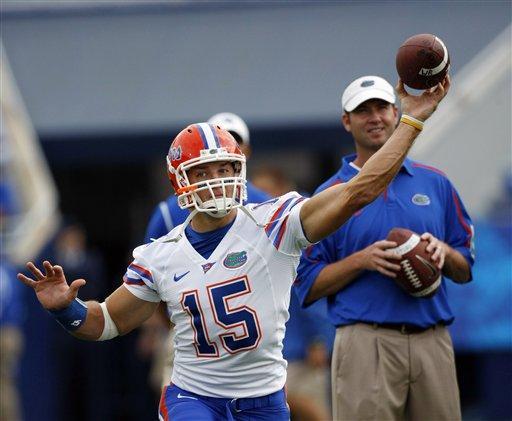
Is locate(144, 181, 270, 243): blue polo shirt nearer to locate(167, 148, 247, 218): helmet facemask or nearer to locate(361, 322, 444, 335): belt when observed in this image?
locate(361, 322, 444, 335): belt

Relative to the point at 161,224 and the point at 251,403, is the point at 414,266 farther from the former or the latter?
the point at 161,224

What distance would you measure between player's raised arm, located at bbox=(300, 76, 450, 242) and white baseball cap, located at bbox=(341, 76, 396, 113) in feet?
3.89

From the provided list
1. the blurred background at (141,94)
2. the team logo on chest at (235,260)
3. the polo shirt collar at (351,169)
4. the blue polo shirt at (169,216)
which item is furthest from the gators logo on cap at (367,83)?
the blurred background at (141,94)

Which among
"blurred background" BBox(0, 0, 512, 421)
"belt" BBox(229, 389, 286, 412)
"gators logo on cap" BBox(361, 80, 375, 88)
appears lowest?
"belt" BBox(229, 389, 286, 412)

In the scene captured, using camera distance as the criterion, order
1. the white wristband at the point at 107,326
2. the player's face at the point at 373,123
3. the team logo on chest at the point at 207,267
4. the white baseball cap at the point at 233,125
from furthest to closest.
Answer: the white baseball cap at the point at 233,125, the player's face at the point at 373,123, the white wristband at the point at 107,326, the team logo on chest at the point at 207,267

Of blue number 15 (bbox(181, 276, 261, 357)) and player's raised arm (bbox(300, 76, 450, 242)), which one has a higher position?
player's raised arm (bbox(300, 76, 450, 242))

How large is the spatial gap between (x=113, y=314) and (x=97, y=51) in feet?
45.2

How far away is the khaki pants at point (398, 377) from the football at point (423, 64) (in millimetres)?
1500

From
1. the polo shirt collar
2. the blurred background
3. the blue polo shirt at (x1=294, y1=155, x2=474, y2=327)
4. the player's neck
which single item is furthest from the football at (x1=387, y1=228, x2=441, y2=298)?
the blurred background

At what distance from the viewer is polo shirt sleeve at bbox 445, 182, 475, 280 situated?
621 centimetres

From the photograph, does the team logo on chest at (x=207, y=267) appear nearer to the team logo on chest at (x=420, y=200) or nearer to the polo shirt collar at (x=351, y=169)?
the polo shirt collar at (x=351, y=169)

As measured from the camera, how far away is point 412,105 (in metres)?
4.91

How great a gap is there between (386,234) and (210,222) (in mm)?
1145

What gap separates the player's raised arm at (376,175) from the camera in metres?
4.84
